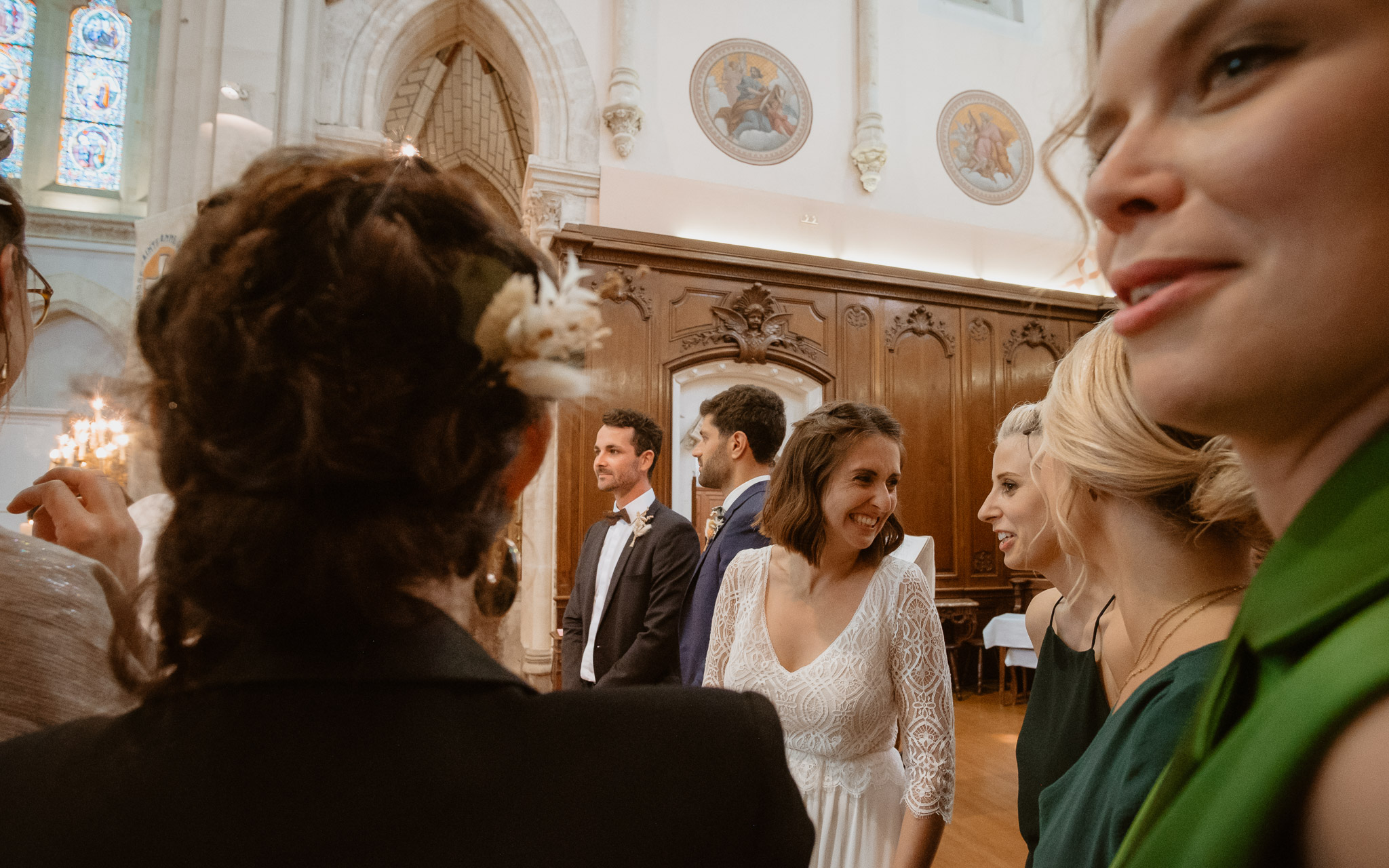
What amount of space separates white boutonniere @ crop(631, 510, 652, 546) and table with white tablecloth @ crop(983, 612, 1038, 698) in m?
4.74

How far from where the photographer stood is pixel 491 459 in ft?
2.29

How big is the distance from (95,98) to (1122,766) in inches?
637

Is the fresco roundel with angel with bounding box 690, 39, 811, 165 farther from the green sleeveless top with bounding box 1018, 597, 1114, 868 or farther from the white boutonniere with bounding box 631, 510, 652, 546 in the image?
the green sleeveless top with bounding box 1018, 597, 1114, 868

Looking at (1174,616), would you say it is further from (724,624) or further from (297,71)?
(297,71)

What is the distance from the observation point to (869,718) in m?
2.06

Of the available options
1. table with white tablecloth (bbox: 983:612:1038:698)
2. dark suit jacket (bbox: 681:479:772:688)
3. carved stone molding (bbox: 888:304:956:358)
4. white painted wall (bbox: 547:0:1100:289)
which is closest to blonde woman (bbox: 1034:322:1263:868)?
dark suit jacket (bbox: 681:479:772:688)

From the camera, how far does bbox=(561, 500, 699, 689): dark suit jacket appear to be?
3193mm

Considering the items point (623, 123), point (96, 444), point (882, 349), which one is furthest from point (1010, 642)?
point (96, 444)

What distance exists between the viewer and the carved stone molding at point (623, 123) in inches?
283

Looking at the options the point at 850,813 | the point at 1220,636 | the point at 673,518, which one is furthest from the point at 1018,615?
the point at 1220,636

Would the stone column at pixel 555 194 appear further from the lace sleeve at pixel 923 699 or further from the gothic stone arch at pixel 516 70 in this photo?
the lace sleeve at pixel 923 699

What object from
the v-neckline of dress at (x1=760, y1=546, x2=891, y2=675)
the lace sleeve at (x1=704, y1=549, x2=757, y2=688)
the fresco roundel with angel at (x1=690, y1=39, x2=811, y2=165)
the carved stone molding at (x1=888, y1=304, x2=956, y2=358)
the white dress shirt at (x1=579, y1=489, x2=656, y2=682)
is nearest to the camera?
the v-neckline of dress at (x1=760, y1=546, x2=891, y2=675)

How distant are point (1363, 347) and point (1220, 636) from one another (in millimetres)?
810

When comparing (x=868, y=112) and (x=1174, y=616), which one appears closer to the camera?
(x=1174, y=616)
